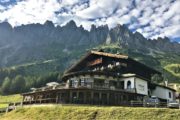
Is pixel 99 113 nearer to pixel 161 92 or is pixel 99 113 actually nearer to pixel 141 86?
pixel 141 86

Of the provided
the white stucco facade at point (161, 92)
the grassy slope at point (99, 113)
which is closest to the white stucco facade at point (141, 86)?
the white stucco facade at point (161, 92)

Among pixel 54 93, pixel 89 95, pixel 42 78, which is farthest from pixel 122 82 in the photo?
pixel 42 78

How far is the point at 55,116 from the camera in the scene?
39.7 metres

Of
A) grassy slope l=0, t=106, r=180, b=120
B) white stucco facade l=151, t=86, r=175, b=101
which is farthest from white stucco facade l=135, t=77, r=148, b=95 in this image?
grassy slope l=0, t=106, r=180, b=120

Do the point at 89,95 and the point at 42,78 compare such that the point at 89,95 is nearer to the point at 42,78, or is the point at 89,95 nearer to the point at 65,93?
Result: the point at 65,93

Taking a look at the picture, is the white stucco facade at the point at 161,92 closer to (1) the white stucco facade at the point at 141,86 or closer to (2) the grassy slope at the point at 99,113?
(1) the white stucco facade at the point at 141,86

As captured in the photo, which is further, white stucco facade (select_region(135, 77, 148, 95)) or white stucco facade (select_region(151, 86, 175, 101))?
white stucco facade (select_region(151, 86, 175, 101))

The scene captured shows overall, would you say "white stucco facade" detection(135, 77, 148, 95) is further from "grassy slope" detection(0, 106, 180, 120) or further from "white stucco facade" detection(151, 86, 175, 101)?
"grassy slope" detection(0, 106, 180, 120)

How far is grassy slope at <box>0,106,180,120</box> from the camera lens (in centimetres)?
3512

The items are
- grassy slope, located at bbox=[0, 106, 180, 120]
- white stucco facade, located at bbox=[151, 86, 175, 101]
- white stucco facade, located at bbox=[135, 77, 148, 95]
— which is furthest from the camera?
white stucco facade, located at bbox=[151, 86, 175, 101]

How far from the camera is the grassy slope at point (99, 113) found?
3512 centimetres

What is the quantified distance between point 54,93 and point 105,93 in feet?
29.9

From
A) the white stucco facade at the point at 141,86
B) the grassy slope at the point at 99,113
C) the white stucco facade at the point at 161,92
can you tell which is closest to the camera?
the grassy slope at the point at 99,113

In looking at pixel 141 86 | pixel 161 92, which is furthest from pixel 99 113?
pixel 161 92
